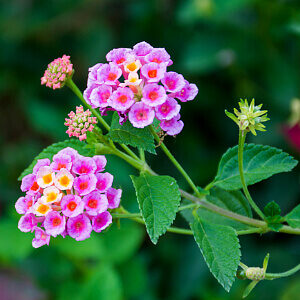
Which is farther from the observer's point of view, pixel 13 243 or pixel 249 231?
A: pixel 13 243

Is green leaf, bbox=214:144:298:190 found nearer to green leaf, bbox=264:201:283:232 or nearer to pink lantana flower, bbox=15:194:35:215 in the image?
green leaf, bbox=264:201:283:232

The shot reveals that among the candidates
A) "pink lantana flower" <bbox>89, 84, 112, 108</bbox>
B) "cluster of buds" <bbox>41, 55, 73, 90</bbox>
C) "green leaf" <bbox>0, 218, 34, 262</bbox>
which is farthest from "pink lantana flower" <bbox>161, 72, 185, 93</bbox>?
"green leaf" <bbox>0, 218, 34, 262</bbox>

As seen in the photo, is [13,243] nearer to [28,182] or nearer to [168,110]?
[28,182]

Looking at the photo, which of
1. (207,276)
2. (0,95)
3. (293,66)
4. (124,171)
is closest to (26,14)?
(0,95)

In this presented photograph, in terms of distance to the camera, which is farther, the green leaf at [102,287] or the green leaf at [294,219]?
the green leaf at [102,287]

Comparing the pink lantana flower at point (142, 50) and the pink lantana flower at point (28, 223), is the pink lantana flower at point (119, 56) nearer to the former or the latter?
the pink lantana flower at point (142, 50)

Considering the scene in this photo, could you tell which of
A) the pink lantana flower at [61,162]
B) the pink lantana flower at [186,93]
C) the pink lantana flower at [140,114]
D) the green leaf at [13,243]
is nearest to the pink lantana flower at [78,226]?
the pink lantana flower at [61,162]

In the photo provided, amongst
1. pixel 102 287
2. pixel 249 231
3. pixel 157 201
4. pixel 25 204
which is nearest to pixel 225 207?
pixel 249 231
